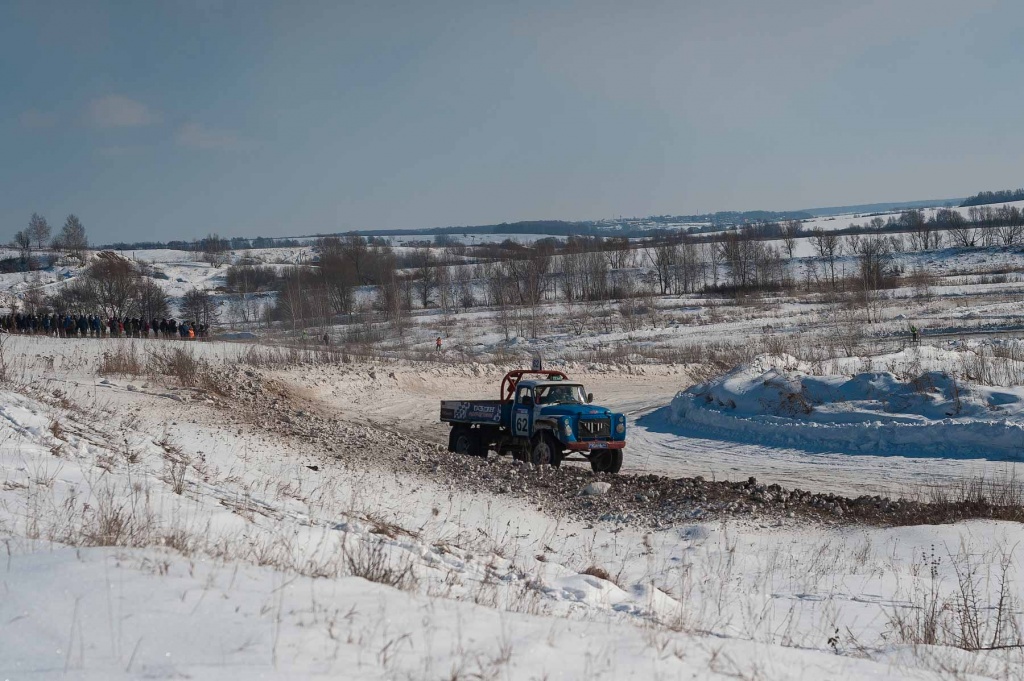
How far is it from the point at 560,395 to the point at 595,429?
132 cm

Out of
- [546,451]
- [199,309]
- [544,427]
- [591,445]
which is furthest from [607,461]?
[199,309]

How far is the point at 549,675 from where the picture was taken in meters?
4.46

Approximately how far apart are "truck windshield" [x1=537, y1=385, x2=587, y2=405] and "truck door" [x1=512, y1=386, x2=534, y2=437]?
0.25 meters

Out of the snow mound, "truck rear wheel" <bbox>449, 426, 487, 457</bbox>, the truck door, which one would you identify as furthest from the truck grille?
the snow mound

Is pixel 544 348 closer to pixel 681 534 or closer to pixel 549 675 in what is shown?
pixel 681 534

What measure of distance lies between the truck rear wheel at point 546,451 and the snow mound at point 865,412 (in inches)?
237

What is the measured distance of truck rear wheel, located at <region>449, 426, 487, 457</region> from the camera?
18.6m

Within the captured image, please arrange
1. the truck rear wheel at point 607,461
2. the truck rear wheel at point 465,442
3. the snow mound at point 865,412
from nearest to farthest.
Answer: the snow mound at point 865,412 → the truck rear wheel at point 607,461 → the truck rear wheel at point 465,442

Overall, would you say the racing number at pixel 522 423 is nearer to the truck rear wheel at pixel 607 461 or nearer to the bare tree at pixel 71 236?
the truck rear wheel at pixel 607 461

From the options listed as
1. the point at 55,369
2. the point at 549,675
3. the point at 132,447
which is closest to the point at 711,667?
the point at 549,675

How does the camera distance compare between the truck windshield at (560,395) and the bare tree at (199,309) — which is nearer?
the truck windshield at (560,395)

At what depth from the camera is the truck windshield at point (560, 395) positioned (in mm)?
17609

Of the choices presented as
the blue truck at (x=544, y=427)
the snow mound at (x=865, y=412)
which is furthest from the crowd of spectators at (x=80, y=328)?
the snow mound at (x=865, y=412)

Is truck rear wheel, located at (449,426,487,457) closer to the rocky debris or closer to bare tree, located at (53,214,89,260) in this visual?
the rocky debris
